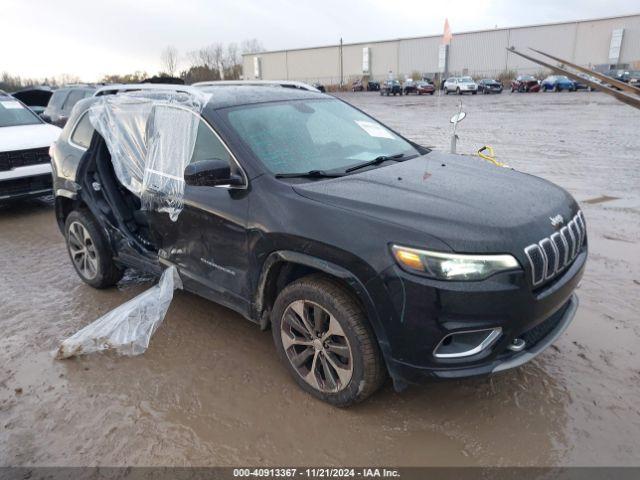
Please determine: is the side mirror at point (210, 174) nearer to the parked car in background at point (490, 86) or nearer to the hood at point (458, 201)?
the hood at point (458, 201)

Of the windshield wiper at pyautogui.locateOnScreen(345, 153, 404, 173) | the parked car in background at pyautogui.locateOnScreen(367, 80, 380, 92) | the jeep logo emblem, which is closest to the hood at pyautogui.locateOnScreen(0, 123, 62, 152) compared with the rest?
the windshield wiper at pyautogui.locateOnScreen(345, 153, 404, 173)

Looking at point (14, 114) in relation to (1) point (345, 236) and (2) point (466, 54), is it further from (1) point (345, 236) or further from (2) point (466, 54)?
(2) point (466, 54)

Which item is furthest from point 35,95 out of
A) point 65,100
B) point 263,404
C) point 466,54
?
point 466,54

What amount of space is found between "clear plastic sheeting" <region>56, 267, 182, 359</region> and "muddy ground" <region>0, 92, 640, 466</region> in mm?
95

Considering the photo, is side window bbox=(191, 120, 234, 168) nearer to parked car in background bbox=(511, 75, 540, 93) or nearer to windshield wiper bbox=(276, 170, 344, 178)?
windshield wiper bbox=(276, 170, 344, 178)

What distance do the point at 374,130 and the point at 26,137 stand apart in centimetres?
624

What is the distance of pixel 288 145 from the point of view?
3395 millimetres

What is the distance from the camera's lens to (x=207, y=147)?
Answer: 3.42m

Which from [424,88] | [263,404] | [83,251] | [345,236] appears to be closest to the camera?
[345,236]

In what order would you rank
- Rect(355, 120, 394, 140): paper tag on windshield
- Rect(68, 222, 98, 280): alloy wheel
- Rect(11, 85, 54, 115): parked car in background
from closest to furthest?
Rect(355, 120, 394, 140): paper tag on windshield → Rect(68, 222, 98, 280): alloy wheel → Rect(11, 85, 54, 115): parked car in background

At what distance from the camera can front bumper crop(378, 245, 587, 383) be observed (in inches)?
94.9

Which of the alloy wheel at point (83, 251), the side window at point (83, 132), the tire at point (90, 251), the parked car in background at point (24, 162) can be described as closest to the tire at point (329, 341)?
the tire at point (90, 251)

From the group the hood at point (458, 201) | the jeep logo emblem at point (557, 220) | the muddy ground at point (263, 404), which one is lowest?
the muddy ground at point (263, 404)

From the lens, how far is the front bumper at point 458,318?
2.41m
